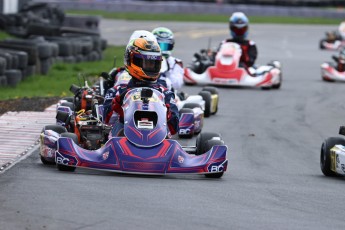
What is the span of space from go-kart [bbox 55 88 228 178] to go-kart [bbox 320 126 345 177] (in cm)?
107

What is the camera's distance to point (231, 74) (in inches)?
774

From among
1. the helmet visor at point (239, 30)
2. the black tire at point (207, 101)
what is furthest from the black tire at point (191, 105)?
the helmet visor at point (239, 30)

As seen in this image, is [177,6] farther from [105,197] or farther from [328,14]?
[105,197]

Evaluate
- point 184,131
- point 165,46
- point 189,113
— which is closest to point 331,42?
point 165,46

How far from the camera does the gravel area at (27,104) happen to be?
45.7 ft

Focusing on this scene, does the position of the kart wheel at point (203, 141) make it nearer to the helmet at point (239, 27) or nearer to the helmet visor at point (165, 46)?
the helmet visor at point (165, 46)

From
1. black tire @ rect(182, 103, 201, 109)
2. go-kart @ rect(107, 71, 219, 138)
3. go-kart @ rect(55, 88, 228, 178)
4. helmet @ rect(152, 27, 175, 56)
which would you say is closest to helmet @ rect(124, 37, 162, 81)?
go-kart @ rect(55, 88, 228, 178)

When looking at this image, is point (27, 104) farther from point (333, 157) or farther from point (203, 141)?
point (333, 157)

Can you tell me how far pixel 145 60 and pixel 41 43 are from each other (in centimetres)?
1036

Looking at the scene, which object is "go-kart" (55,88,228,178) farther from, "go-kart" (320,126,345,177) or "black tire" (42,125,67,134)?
"go-kart" (320,126,345,177)

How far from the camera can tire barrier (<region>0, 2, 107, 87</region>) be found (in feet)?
57.3

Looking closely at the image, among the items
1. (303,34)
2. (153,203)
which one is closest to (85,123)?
(153,203)

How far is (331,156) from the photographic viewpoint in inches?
388

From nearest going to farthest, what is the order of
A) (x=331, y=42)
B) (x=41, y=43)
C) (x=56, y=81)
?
(x=56, y=81) < (x=41, y=43) < (x=331, y=42)
